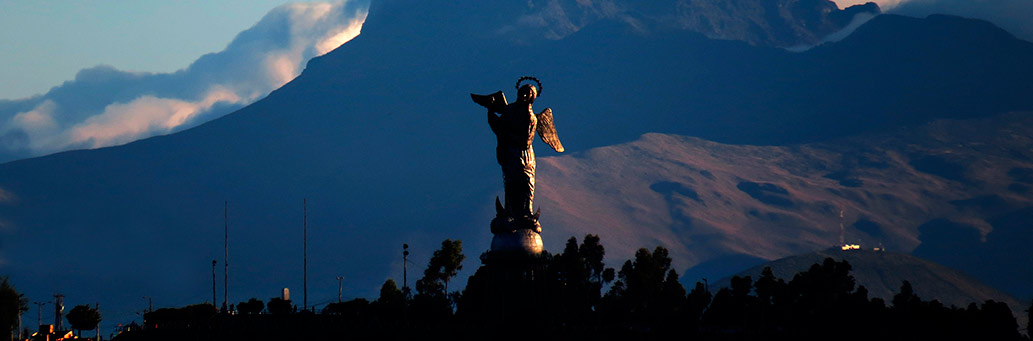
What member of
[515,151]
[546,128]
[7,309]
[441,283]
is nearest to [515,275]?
[515,151]

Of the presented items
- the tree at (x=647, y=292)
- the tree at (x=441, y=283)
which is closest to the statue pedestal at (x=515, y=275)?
the tree at (x=441, y=283)

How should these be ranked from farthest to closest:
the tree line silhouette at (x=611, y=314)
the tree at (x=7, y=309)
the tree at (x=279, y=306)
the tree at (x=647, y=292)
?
the tree at (x=279, y=306) → the tree at (x=647, y=292) → the tree at (x=7, y=309) → the tree line silhouette at (x=611, y=314)

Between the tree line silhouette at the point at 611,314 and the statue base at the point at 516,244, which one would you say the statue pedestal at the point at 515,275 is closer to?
the statue base at the point at 516,244

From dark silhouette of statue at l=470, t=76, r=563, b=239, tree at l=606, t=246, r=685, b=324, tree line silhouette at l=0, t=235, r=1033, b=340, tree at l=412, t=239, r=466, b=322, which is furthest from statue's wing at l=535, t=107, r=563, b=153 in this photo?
tree at l=412, t=239, r=466, b=322

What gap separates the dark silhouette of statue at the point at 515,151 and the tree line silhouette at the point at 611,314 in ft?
10.6

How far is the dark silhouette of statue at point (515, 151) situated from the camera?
11194 cm

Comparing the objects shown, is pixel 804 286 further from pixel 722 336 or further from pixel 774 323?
pixel 722 336

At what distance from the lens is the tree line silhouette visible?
383 feet

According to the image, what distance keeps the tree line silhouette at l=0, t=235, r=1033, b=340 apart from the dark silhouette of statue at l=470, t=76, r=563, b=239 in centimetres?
324

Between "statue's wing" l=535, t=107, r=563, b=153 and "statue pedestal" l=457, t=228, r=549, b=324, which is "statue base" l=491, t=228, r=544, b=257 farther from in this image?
"statue's wing" l=535, t=107, r=563, b=153

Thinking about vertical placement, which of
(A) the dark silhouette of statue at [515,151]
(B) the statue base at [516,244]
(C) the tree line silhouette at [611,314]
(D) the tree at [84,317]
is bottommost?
(C) the tree line silhouette at [611,314]

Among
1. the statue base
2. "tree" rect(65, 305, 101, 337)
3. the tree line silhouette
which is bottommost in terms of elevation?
the tree line silhouette

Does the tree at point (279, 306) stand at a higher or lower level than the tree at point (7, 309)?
higher

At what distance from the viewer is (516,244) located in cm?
11212
